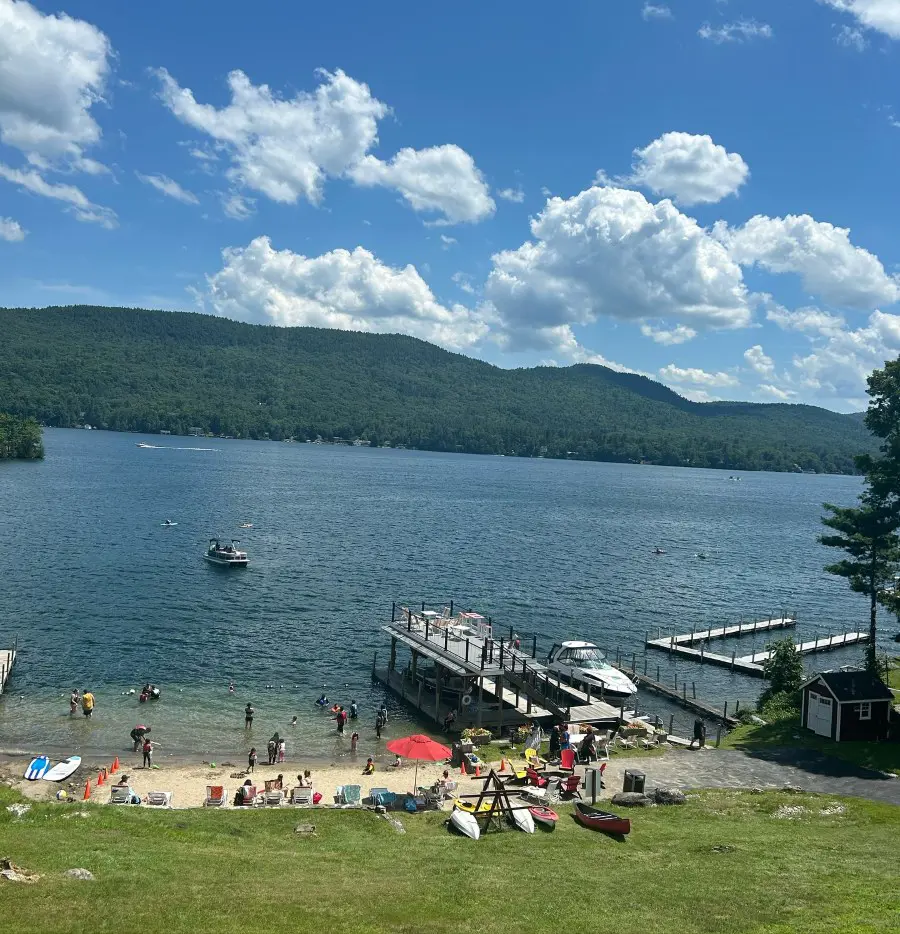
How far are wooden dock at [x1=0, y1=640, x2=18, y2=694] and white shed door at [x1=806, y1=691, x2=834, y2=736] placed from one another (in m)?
43.3

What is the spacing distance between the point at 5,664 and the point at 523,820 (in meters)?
35.8

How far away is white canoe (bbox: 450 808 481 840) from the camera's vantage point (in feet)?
81.7

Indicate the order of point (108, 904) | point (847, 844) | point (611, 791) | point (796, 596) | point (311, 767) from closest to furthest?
point (108, 904)
point (847, 844)
point (611, 791)
point (311, 767)
point (796, 596)

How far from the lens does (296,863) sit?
21469 mm

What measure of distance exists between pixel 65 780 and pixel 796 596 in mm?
79504

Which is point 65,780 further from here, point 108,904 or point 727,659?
point 727,659

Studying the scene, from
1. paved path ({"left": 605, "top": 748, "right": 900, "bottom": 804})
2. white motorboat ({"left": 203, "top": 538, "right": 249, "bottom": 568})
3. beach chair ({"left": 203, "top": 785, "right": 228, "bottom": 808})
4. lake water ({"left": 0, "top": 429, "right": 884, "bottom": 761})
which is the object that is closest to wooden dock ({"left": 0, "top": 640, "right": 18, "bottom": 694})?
lake water ({"left": 0, "top": 429, "right": 884, "bottom": 761})

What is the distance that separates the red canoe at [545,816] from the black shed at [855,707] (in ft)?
62.7

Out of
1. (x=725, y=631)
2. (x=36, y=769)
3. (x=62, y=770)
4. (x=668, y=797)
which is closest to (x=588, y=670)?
(x=668, y=797)

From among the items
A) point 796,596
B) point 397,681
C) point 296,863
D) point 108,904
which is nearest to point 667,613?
point 796,596

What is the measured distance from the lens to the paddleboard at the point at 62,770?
32.6m

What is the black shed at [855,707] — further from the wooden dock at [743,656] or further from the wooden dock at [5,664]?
the wooden dock at [5,664]

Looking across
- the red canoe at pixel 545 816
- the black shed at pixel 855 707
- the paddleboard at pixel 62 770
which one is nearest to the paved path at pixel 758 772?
the black shed at pixel 855 707

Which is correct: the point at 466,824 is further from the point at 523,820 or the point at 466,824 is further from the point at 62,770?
the point at 62,770
